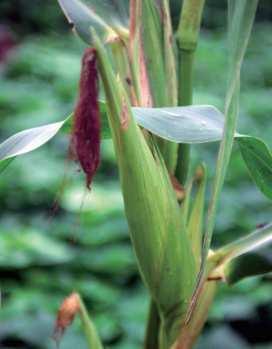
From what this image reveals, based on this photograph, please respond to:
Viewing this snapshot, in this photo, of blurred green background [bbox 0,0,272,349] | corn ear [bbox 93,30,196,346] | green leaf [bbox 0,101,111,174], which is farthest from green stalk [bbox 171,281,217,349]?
blurred green background [bbox 0,0,272,349]

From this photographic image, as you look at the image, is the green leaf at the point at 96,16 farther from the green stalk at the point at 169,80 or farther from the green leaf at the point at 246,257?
the green leaf at the point at 246,257

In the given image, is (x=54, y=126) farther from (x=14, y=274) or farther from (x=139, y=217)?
(x=14, y=274)

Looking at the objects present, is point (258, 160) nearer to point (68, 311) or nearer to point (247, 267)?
point (247, 267)

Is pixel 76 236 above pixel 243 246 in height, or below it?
below

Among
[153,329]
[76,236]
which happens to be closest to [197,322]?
[153,329]

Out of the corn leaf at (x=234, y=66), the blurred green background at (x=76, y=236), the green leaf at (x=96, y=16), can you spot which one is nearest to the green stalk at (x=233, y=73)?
the corn leaf at (x=234, y=66)

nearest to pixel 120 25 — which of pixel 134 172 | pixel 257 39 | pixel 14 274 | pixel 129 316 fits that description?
pixel 134 172

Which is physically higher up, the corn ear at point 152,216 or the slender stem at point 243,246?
the corn ear at point 152,216
